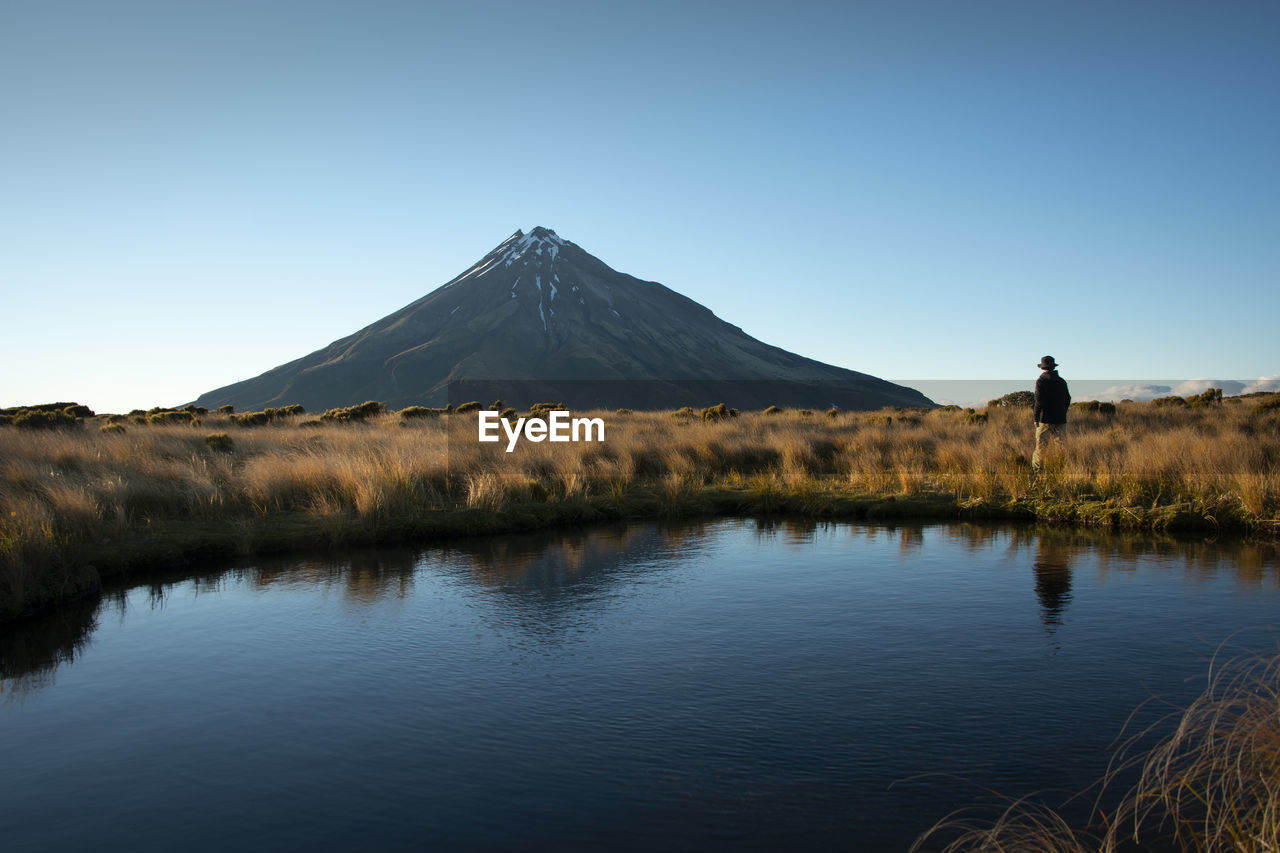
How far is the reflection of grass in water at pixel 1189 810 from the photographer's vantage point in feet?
12.0

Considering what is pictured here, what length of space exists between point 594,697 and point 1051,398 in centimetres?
1356

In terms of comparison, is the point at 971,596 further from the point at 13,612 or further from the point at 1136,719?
the point at 13,612

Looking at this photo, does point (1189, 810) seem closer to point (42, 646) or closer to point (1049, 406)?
point (42, 646)

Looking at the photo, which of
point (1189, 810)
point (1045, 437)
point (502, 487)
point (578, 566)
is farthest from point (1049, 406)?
point (1189, 810)

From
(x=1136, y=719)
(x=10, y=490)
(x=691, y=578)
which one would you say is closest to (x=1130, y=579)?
(x=1136, y=719)

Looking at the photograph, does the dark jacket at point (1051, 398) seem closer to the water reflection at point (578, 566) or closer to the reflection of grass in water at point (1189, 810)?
the water reflection at point (578, 566)

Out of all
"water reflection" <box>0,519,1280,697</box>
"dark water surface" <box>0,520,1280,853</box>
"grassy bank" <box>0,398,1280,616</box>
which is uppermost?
"grassy bank" <box>0,398,1280,616</box>

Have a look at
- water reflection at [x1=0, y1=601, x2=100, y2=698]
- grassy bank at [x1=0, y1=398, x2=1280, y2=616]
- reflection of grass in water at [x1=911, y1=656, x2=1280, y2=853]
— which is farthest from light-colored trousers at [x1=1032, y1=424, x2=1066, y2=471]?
water reflection at [x1=0, y1=601, x2=100, y2=698]

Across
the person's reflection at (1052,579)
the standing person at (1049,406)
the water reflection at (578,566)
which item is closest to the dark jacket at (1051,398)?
the standing person at (1049,406)

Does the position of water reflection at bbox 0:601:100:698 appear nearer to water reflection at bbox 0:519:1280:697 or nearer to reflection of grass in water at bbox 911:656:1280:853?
water reflection at bbox 0:519:1280:697

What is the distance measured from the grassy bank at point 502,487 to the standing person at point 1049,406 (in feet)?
1.71

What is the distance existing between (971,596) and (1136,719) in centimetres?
352

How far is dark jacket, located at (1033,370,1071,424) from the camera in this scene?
16.5 metres

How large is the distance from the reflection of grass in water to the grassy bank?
1003 cm
